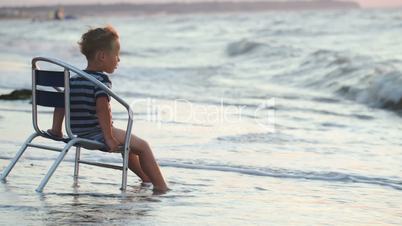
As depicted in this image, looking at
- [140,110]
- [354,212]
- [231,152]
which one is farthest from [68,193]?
[140,110]

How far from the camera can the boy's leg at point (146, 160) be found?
20.3 ft

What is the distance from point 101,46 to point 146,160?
2.79ft

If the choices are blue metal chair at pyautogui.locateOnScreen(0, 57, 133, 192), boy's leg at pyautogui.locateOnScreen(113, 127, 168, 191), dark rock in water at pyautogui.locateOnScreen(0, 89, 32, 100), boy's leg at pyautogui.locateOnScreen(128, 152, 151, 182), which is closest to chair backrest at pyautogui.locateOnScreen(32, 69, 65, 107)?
blue metal chair at pyautogui.locateOnScreen(0, 57, 133, 192)

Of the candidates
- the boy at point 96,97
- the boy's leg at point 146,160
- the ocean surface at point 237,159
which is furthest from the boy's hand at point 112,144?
the ocean surface at point 237,159

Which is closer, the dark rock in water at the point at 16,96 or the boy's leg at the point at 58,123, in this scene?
the boy's leg at the point at 58,123

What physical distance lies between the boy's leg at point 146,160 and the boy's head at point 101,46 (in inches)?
17.9

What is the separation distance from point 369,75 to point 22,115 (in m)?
10.5

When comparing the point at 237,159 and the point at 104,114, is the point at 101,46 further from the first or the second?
the point at 237,159

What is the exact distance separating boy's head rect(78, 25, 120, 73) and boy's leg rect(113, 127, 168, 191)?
45cm

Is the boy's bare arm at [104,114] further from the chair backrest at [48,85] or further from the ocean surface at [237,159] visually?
the ocean surface at [237,159]

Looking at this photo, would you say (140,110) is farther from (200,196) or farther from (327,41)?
(327,41)

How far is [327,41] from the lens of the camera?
4003 cm

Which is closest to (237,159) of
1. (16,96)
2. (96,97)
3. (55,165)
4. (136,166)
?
(136,166)

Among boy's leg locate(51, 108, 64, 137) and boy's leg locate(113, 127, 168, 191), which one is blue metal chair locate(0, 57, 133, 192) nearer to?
boy's leg locate(51, 108, 64, 137)
